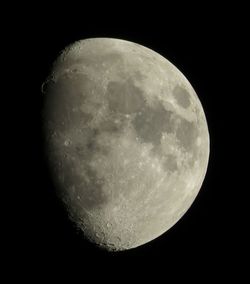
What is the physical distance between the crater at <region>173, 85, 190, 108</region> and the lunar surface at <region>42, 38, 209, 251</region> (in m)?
0.01

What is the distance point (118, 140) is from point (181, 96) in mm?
947

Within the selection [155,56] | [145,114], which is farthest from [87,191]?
[155,56]

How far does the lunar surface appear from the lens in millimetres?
5000

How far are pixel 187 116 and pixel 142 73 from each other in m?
0.66

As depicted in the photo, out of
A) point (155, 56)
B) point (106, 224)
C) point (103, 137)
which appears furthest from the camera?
point (155, 56)

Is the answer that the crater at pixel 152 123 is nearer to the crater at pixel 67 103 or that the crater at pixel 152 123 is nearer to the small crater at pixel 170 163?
the small crater at pixel 170 163

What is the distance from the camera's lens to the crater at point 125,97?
502 cm

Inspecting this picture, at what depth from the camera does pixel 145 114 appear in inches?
201

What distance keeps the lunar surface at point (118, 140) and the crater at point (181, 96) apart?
0.01m

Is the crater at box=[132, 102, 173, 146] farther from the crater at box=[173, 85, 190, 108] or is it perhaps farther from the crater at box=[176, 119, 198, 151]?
the crater at box=[173, 85, 190, 108]

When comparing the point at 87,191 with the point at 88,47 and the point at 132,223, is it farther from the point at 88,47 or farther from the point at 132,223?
the point at 88,47

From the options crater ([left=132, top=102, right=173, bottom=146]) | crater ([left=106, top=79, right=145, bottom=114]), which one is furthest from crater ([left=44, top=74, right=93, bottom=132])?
crater ([left=132, top=102, right=173, bottom=146])

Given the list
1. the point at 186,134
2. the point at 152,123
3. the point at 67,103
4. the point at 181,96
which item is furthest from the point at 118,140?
the point at 181,96

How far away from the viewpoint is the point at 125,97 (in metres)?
5.07
